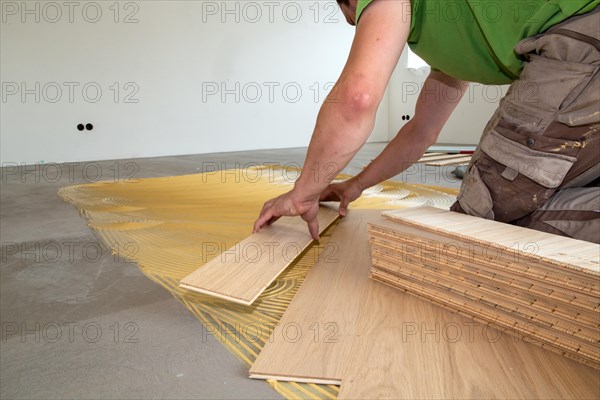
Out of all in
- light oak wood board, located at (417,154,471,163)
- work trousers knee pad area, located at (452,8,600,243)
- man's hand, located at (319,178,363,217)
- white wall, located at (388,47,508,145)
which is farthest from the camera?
white wall, located at (388,47,508,145)

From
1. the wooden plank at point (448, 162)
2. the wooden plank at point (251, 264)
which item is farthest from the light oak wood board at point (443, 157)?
the wooden plank at point (251, 264)

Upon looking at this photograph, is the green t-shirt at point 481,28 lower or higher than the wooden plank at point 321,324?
higher

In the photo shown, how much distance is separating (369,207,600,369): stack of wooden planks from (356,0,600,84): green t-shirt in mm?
469

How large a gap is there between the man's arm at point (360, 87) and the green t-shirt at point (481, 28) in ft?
0.21

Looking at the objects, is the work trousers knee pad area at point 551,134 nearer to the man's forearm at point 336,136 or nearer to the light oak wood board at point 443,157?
the man's forearm at point 336,136

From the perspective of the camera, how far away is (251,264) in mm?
1417

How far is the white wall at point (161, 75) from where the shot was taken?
17.3 ft

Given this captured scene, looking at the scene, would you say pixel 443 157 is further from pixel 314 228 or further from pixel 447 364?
pixel 447 364

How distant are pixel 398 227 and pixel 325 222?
63 centimetres

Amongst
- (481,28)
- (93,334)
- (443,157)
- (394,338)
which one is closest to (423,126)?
(481,28)

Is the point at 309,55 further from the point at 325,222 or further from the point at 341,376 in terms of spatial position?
the point at 341,376

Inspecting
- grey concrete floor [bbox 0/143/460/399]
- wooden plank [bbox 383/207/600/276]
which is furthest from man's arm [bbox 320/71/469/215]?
grey concrete floor [bbox 0/143/460/399]

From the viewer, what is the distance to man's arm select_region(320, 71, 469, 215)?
5.79ft

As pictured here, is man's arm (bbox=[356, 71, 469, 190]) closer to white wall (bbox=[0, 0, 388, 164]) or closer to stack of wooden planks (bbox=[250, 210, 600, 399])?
stack of wooden planks (bbox=[250, 210, 600, 399])
